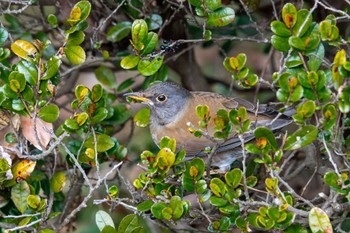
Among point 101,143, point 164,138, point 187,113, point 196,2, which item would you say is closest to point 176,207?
point 164,138

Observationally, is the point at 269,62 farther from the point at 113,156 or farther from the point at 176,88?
the point at 113,156

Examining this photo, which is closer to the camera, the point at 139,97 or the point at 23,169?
the point at 23,169

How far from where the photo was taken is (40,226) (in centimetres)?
327

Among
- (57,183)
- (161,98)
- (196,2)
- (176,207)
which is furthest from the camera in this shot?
(161,98)

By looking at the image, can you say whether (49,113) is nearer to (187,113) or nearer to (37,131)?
(37,131)

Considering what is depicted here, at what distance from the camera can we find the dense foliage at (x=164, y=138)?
2.77m

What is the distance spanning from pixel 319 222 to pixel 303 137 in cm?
32

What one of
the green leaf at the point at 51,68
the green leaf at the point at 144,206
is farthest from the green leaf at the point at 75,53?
the green leaf at the point at 144,206

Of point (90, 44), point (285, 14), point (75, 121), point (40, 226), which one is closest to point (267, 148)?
point (285, 14)

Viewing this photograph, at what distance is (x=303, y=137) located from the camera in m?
2.73

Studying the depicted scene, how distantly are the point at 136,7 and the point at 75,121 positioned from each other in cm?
101

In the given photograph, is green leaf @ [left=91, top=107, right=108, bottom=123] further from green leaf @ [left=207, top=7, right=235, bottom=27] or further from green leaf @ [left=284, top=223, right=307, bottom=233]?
green leaf @ [left=284, top=223, right=307, bottom=233]

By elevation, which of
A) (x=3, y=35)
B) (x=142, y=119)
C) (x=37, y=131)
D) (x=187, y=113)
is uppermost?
(x=3, y=35)

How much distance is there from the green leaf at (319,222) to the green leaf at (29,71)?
1335 millimetres
